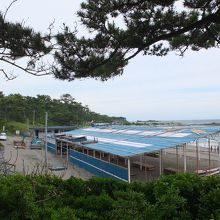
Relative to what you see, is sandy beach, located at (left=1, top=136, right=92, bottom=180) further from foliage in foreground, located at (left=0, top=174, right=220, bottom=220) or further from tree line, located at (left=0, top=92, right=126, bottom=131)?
tree line, located at (left=0, top=92, right=126, bottom=131)

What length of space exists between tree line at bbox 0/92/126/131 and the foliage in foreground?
5193 cm

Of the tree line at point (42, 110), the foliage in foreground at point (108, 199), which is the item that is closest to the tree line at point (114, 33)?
the foliage in foreground at point (108, 199)

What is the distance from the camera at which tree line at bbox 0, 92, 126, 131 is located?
56125mm

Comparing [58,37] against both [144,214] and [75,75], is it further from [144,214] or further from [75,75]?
[144,214]

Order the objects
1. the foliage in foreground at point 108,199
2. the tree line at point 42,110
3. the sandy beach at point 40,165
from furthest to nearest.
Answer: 1. the tree line at point 42,110
2. the sandy beach at point 40,165
3. the foliage in foreground at point 108,199

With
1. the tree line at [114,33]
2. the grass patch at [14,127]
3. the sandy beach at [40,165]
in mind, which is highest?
the tree line at [114,33]

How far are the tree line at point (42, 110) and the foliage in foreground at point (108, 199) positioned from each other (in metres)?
51.9

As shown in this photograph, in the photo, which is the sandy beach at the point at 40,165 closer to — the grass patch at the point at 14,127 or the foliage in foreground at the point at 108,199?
the foliage in foreground at the point at 108,199

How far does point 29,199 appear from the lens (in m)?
3.27

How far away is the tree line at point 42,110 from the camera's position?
184 ft

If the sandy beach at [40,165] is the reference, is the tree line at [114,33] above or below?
above

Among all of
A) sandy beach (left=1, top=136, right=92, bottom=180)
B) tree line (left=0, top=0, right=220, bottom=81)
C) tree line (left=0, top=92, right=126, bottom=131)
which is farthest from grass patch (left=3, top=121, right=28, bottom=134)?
tree line (left=0, top=0, right=220, bottom=81)

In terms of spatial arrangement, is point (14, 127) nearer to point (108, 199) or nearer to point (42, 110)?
point (42, 110)

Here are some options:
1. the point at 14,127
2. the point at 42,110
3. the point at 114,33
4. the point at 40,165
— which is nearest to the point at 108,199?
the point at 114,33
